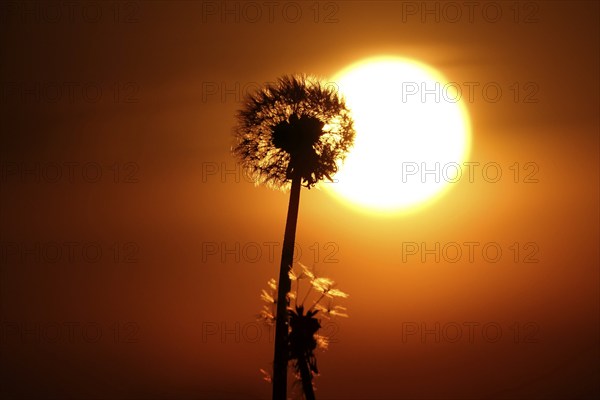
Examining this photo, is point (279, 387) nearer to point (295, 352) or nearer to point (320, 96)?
point (295, 352)

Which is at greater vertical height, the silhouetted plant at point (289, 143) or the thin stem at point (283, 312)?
the silhouetted plant at point (289, 143)

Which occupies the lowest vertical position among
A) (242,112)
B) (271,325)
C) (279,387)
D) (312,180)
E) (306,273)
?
(279,387)

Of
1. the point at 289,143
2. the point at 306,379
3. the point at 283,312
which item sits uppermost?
the point at 289,143

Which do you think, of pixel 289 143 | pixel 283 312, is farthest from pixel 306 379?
pixel 289 143

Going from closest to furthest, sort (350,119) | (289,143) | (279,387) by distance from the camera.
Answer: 1. (279,387)
2. (289,143)
3. (350,119)

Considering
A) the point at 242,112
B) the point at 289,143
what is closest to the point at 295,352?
the point at 289,143

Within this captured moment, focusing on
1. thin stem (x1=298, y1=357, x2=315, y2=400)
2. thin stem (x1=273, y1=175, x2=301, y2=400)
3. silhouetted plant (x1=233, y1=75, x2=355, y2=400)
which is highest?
silhouetted plant (x1=233, y1=75, x2=355, y2=400)

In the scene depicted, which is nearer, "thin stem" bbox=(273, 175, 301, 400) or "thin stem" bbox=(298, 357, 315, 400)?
"thin stem" bbox=(273, 175, 301, 400)

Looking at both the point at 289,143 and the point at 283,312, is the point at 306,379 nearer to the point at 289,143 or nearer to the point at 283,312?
the point at 283,312
